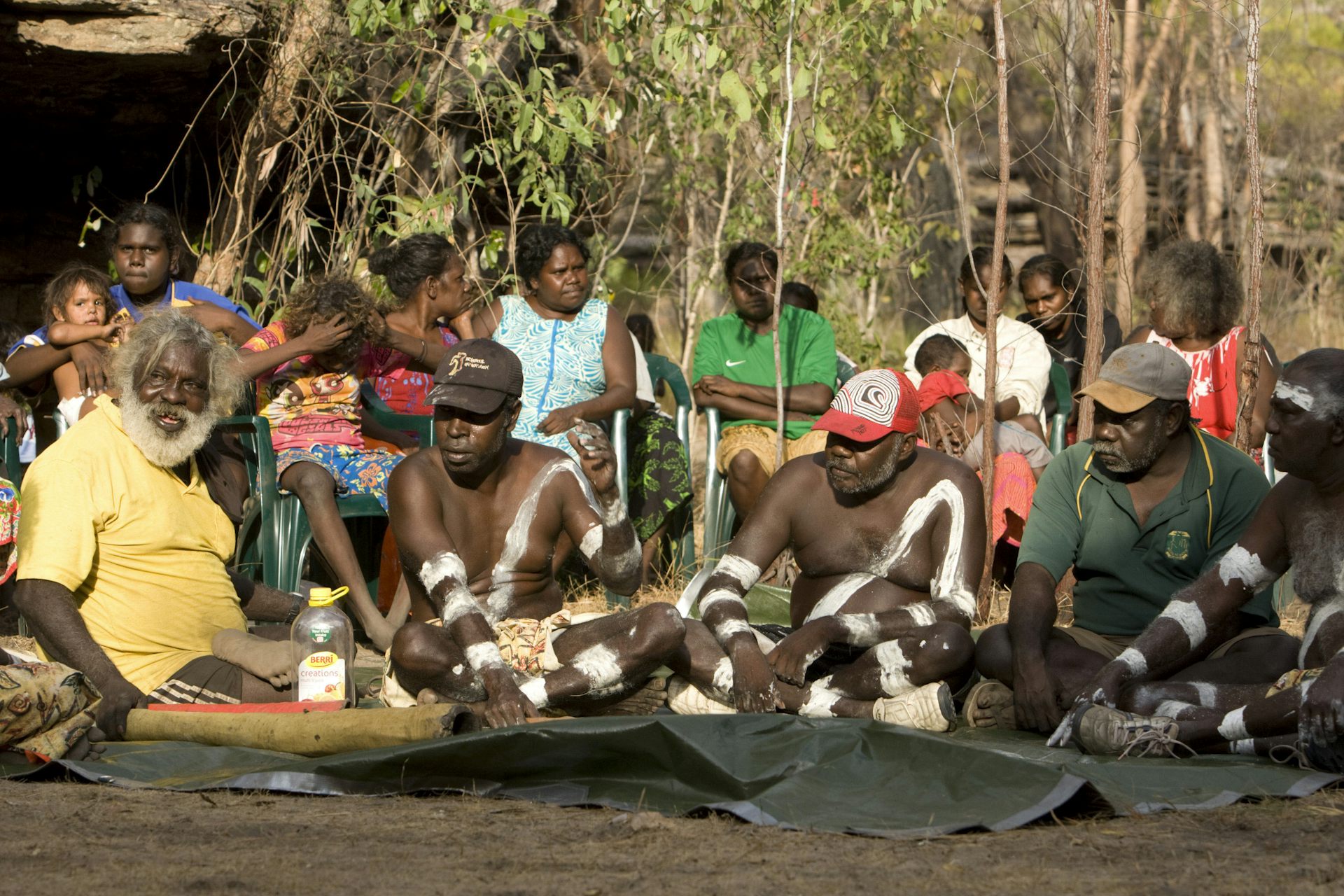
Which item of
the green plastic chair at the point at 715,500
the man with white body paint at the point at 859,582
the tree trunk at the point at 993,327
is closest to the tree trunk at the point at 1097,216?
the tree trunk at the point at 993,327

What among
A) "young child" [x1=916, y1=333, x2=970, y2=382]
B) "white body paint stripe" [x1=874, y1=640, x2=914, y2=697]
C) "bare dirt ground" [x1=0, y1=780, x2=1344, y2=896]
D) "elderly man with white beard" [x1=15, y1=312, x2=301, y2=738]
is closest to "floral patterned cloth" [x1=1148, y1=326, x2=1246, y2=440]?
"young child" [x1=916, y1=333, x2=970, y2=382]

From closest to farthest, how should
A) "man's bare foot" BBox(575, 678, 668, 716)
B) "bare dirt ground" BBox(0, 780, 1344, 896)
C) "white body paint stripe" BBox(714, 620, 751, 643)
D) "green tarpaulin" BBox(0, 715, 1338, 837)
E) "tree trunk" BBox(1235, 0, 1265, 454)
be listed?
"bare dirt ground" BBox(0, 780, 1344, 896) → "green tarpaulin" BBox(0, 715, 1338, 837) → "white body paint stripe" BBox(714, 620, 751, 643) → "man's bare foot" BBox(575, 678, 668, 716) → "tree trunk" BBox(1235, 0, 1265, 454)

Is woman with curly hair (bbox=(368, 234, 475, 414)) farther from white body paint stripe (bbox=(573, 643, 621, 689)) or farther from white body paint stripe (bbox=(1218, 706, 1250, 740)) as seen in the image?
white body paint stripe (bbox=(1218, 706, 1250, 740))

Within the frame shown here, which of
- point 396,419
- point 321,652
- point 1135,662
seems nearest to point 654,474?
point 396,419

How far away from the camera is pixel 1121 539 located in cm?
455

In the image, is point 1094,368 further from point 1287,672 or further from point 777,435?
point 1287,672

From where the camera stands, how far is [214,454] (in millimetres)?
4875

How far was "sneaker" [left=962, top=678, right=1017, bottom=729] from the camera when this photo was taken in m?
4.36

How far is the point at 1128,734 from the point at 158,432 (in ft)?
9.90

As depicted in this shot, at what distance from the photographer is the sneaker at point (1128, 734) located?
3.80m

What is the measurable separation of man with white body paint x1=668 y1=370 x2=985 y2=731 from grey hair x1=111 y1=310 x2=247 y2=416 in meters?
1.74

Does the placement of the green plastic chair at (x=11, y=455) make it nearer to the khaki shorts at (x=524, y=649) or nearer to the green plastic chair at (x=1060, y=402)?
the khaki shorts at (x=524, y=649)

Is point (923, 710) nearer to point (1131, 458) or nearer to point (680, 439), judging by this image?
point (1131, 458)

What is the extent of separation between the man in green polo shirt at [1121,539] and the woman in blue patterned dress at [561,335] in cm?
241
